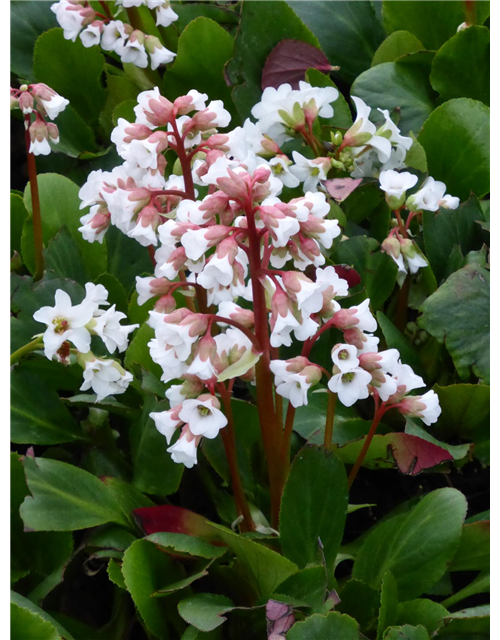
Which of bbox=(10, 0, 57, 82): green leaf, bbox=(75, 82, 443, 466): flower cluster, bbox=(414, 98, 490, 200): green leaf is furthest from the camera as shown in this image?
bbox=(10, 0, 57, 82): green leaf

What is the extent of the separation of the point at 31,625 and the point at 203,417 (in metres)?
0.31

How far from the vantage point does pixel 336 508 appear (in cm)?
94

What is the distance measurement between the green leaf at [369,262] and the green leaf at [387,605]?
Answer: 479 mm

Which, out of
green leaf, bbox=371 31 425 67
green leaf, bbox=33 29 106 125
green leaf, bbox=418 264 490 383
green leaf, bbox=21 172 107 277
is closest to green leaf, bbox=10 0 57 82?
green leaf, bbox=33 29 106 125

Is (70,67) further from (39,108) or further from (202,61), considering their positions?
(39,108)

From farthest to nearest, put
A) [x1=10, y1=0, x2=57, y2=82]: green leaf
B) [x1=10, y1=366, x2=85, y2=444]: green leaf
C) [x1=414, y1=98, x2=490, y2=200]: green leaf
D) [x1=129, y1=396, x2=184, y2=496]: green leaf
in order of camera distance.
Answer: [x1=10, y1=0, x2=57, y2=82]: green leaf
[x1=414, y1=98, x2=490, y2=200]: green leaf
[x1=10, y1=366, x2=85, y2=444]: green leaf
[x1=129, y1=396, x2=184, y2=496]: green leaf

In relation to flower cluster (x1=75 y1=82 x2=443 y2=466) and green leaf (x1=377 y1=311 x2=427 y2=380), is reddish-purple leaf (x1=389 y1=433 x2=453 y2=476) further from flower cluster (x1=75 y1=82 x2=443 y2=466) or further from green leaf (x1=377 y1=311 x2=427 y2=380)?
green leaf (x1=377 y1=311 x2=427 y2=380)

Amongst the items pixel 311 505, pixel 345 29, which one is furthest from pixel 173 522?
pixel 345 29

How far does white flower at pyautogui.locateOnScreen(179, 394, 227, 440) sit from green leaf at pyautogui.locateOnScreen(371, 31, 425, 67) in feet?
3.18

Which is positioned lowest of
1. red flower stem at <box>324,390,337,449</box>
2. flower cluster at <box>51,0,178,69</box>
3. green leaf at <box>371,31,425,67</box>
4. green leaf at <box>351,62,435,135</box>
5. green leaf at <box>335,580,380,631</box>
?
green leaf at <box>335,580,380,631</box>

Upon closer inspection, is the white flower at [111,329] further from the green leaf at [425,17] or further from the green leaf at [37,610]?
the green leaf at [425,17]

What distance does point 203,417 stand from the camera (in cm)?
81

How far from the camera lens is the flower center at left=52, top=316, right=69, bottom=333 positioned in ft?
3.12

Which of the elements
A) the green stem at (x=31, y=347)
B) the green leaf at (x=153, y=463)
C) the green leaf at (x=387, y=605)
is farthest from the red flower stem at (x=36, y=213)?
the green leaf at (x=387, y=605)
